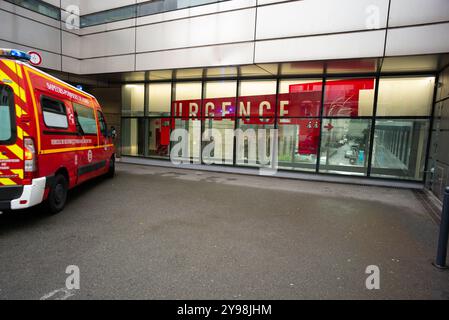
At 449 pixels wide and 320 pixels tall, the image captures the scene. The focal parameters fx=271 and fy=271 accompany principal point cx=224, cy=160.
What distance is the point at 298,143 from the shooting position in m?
10.7

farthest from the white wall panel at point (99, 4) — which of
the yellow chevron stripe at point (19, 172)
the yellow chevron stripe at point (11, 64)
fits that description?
the yellow chevron stripe at point (19, 172)

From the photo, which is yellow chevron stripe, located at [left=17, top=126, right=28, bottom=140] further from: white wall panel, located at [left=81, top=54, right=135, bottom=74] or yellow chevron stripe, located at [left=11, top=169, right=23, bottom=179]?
white wall panel, located at [left=81, top=54, right=135, bottom=74]

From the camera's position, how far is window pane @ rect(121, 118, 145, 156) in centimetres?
1395

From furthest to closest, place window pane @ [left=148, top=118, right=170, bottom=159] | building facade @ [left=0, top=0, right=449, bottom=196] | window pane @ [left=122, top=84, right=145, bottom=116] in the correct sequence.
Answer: window pane @ [left=122, top=84, right=145, bottom=116]
window pane @ [left=148, top=118, right=170, bottom=159]
building facade @ [left=0, top=0, right=449, bottom=196]

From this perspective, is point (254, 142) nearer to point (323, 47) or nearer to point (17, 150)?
point (323, 47)

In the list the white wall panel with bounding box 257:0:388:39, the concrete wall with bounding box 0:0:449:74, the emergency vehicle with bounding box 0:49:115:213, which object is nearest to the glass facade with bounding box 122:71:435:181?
the concrete wall with bounding box 0:0:449:74

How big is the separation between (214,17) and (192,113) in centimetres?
420

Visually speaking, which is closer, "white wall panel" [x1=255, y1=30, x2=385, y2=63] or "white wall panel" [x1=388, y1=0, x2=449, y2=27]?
"white wall panel" [x1=388, y1=0, x2=449, y2=27]

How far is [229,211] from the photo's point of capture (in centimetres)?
591

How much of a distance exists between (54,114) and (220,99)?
7.60 m

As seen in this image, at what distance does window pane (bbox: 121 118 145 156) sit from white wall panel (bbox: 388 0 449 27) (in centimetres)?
1113

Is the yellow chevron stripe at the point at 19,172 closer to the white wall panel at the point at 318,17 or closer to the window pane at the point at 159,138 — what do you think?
the white wall panel at the point at 318,17

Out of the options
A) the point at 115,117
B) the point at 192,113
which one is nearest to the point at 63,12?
the point at 115,117
